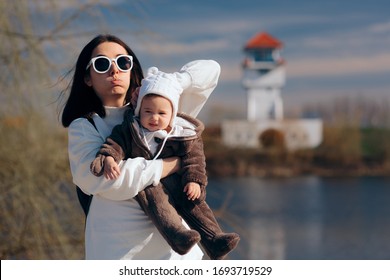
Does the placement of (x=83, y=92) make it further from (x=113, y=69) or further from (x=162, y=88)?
(x=162, y=88)

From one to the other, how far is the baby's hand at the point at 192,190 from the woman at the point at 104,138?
0.05m

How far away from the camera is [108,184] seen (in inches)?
58.4

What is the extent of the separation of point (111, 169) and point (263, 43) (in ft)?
101

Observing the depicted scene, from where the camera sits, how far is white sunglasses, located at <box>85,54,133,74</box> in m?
1.60

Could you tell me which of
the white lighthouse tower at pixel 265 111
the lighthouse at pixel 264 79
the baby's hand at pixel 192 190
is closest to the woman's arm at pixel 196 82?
the baby's hand at pixel 192 190

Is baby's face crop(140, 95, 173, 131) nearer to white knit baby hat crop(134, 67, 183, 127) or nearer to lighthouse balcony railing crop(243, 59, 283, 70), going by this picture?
white knit baby hat crop(134, 67, 183, 127)

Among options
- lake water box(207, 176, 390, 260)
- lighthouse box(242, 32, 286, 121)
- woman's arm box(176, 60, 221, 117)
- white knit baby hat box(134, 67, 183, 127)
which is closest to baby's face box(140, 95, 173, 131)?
white knit baby hat box(134, 67, 183, 127)

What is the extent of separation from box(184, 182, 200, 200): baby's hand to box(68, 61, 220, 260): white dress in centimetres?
7

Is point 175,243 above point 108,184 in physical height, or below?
below

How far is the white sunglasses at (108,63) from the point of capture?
5.25 ft

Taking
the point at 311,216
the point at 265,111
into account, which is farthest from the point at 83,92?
the point at 265,111

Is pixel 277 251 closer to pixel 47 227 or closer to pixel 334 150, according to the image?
pixel 47 227

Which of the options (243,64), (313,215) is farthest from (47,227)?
(243,64)
